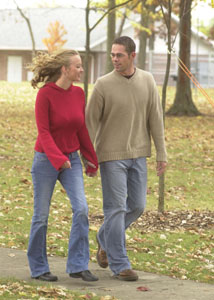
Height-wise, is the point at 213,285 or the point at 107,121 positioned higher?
the point at 107,121

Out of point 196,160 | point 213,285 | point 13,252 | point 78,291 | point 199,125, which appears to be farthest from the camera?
point 199,125

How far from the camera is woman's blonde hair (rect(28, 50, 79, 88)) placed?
6180mm

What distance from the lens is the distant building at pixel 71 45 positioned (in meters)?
51.1

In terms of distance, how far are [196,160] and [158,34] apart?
126ft

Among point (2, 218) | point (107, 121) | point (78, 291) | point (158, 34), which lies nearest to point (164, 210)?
point (2, 218)

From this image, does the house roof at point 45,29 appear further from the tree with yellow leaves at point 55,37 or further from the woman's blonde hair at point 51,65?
the woman's blonde hair at point 51,65

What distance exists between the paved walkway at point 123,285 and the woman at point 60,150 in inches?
6.2

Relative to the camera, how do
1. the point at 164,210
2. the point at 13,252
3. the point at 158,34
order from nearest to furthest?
the point at 13,252, the point at 164,210, the point at 158,34

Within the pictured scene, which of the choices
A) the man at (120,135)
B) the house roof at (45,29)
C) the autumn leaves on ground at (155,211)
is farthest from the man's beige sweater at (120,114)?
the house roof at (45,29)

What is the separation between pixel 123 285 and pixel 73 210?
748 millimetres

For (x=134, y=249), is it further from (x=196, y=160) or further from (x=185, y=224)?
(x=196, y=160)

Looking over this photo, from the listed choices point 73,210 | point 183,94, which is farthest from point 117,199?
point 183,94

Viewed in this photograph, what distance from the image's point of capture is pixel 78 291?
18.9 feet

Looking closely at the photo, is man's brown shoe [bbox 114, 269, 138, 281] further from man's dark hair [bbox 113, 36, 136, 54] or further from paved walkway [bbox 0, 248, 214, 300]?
man's dark hair [bbox 113, 36, 136, 54]
